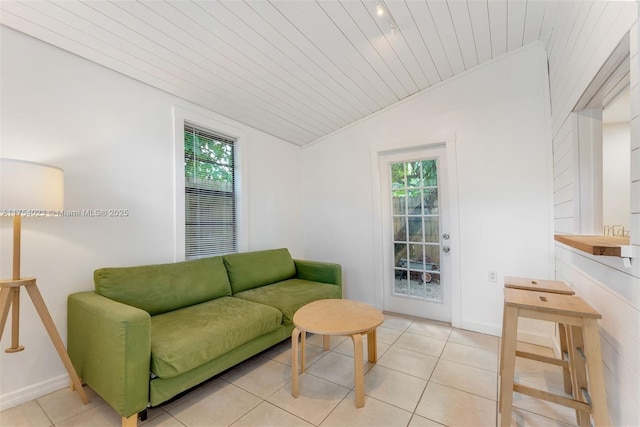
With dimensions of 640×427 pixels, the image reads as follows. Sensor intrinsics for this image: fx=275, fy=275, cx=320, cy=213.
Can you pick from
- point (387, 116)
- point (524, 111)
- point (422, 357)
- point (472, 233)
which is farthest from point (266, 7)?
point (422, 357)

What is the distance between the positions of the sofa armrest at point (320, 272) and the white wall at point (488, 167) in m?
0.53

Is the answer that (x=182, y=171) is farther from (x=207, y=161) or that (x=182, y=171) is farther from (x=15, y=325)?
(x=15, y=325)

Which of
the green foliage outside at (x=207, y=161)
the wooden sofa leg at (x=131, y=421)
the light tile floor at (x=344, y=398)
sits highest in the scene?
the green foliage outside at (x=207, y=161)

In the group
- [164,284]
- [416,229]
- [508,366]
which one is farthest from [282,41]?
[508,366]

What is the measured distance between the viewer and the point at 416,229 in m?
3.24

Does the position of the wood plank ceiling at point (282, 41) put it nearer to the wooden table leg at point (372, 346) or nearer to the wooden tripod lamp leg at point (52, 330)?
the wooden tripod lamp leg at point (52, 330)

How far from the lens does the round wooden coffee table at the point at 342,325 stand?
5.65ft

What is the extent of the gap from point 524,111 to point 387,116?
Result: 4.45 ft

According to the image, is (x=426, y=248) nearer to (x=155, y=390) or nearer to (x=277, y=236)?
(x=277, y=236)

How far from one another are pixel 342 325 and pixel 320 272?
1377mm

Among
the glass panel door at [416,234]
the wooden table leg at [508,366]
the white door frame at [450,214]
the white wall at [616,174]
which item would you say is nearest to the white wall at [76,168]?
the white door frame at [450,214]

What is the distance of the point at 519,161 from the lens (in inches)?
103

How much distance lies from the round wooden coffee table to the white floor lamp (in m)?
1.36

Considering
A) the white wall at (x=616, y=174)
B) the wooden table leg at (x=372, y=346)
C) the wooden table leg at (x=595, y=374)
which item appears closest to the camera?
A: the wooden table leg at (x=595, y=374)
